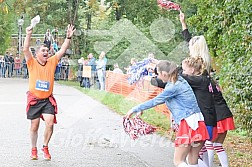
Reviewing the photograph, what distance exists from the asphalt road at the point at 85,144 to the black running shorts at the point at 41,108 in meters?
0.70

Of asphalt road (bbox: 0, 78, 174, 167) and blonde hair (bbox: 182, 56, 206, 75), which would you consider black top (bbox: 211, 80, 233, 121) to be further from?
asphalt road (bbox: 0, 78, 174, 167)

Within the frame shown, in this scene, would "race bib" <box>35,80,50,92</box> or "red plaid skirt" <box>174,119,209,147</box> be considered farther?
"race bib" <box>35,80,50,92</box>

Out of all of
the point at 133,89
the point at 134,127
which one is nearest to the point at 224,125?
the point at 134,127

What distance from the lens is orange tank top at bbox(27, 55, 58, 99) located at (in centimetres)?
902

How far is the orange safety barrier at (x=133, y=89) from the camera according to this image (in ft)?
54.0

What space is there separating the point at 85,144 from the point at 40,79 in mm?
2181

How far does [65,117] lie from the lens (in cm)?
1508

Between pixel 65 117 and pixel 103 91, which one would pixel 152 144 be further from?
pixel 103 91

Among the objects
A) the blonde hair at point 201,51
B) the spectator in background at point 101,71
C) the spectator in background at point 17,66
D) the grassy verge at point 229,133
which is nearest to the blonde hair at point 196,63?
the blonde hair at point 201,51

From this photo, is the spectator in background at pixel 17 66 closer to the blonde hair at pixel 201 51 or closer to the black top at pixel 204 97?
the blonde hair at pixel 201 51

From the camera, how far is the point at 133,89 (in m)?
19.8

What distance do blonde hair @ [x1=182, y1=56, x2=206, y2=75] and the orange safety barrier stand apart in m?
7.77

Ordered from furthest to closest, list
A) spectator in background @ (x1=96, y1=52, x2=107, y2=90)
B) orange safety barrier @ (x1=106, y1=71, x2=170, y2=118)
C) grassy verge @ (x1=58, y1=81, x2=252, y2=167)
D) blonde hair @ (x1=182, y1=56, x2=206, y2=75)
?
spectator in background @ (x1=96, y1=52, x2=107, y2=90)
orange safety barrier @ (x1=106, y1=71, x2=170, y2=118)
grassy verge @ (x1=58, y1=81, x2=252, y2=167)
blonde hair @ (x1=182, y1=56, x2=206, y2=75)

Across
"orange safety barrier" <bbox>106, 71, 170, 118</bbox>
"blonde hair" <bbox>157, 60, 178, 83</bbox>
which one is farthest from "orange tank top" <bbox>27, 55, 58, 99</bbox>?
"orange safety barrier" <bbox>106, 71, 170, 118</bbox>
